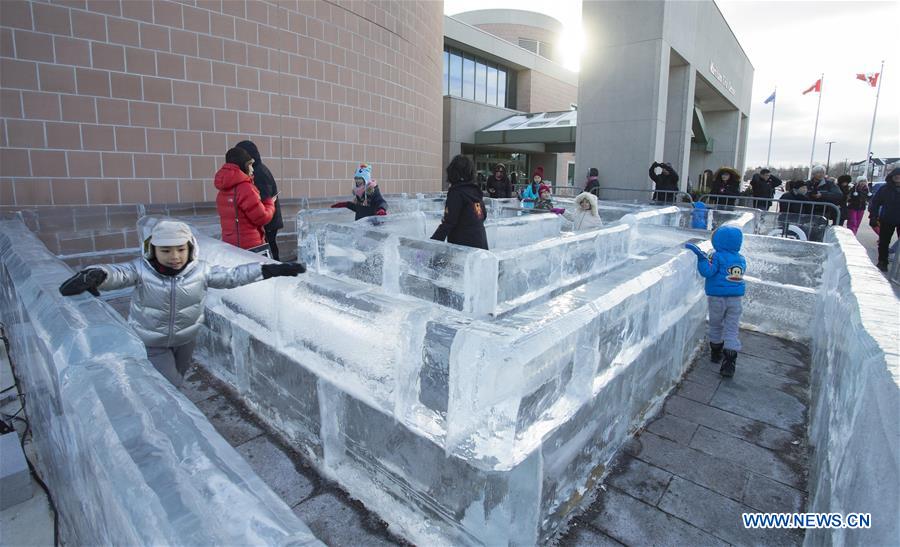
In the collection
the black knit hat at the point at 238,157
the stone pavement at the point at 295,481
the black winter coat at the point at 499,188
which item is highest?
the black knit hat at the point at 238,157

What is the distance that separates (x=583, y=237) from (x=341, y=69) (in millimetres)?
5709

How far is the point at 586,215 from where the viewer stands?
20.7ft

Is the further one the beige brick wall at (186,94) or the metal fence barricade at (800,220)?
the metal fence barricade at (800,220)

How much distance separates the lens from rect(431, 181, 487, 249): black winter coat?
4.62m

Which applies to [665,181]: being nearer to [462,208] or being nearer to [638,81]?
[638,81]

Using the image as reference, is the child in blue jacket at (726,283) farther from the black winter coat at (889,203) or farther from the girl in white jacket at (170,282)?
the black winter coat at (889,203)

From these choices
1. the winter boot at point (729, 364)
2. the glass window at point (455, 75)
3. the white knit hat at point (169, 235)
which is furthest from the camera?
the glass window at point (455, 75)

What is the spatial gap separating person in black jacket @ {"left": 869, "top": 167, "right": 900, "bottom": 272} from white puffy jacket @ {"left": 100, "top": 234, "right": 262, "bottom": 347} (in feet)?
33.0

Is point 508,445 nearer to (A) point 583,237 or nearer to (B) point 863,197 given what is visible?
(A) point 583,237

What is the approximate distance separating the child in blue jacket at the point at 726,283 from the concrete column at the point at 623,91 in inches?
372

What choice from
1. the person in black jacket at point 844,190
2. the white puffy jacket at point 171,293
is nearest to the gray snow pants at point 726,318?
the white puffy jacket at point 171,293

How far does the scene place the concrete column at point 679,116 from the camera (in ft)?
48.5

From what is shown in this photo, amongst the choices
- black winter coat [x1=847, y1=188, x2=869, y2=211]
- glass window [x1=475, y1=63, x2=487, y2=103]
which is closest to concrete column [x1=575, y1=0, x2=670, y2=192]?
black winter coat [x1=847, y1=188, x2=869, y2=211]

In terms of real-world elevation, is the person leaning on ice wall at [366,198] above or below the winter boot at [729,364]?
above
